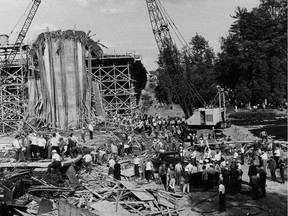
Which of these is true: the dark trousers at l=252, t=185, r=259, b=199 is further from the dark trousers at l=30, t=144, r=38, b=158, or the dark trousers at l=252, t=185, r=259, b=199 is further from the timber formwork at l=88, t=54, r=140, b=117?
the timber formwork at l=88, t=54, r=140, b=117

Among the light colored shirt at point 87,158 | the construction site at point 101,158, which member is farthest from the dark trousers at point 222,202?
the light colored shirt at point 87,158

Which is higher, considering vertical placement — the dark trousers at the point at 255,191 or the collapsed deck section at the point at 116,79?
the collapsed deck section at the point at 116,79

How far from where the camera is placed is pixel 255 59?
66625 mm

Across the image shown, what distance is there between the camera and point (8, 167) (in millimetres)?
20906

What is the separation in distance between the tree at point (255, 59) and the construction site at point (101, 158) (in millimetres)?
28383

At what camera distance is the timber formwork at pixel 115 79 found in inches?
1975

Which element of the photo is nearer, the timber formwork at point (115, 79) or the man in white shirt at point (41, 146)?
the man in white shirt at point (41, 146)

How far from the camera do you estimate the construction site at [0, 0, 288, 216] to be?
17.0 m

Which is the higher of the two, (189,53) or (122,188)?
(189,53)

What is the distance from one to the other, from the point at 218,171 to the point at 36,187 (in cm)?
866

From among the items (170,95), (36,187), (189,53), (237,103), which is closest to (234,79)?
(237,103)

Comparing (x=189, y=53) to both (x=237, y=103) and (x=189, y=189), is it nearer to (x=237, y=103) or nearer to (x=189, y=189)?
(x=237, y=103)

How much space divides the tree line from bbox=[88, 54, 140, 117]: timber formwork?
9.38 m

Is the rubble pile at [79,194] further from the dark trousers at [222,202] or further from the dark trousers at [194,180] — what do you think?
the dark trousers at [222,202]
